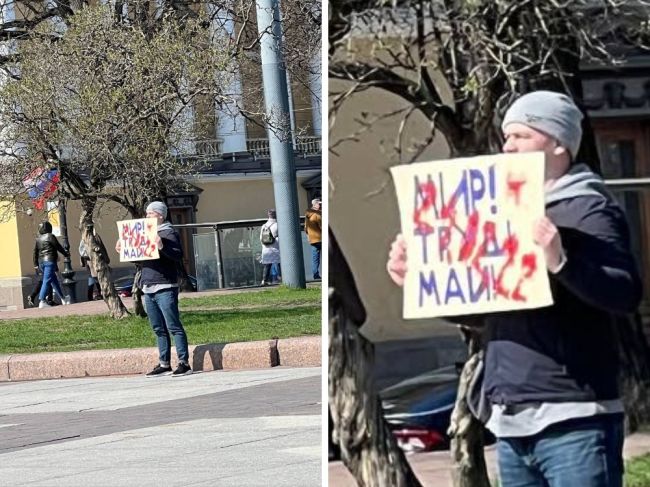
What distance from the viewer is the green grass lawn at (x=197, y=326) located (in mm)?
16188

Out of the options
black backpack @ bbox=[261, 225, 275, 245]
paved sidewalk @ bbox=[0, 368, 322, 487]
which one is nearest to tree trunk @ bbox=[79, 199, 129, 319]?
paved sidewalk @ bbox=[0, 368, 322, 487]

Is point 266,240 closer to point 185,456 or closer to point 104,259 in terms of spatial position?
point 104,259

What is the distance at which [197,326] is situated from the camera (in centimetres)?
1797

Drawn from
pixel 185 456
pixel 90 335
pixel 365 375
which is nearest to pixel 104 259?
pixel 90 335

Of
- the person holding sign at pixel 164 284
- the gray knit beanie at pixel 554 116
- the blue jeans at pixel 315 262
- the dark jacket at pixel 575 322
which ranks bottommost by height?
the blue jeans at pixel 315 262

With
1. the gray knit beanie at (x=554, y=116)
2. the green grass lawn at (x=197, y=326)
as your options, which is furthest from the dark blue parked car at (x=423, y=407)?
the green grass lawn at (x=197, y=326)

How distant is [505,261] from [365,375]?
351 mm

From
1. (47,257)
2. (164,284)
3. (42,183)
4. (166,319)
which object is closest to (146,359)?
(166,319)

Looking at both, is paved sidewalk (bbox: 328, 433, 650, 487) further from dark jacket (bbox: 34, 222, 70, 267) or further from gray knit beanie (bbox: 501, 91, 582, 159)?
dark jacket (bbox: 34, 222, 70, 267)

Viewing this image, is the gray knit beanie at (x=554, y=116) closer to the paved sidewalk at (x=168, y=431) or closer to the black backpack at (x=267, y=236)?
the paved sidewalk at (x=168, y=431)

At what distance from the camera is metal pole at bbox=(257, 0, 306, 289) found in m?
22.1

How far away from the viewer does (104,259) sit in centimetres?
1966

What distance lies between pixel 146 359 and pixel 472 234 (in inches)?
489

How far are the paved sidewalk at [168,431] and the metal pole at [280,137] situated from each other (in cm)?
885
